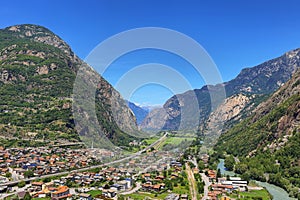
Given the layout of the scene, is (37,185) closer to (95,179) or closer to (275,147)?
(95,179)

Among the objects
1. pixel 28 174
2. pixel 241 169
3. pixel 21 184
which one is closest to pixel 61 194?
pixel 21 184

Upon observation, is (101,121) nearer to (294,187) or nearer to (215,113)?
(294,187)

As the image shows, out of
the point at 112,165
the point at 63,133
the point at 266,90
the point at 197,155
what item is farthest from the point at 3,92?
the point at 266,90

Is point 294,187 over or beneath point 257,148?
beneath

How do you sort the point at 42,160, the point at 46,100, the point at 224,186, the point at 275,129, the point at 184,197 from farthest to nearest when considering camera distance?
the point at 46,100 → the point at 275,129 → the point at 42,160 → the point at 224,186 → the point at 184,197

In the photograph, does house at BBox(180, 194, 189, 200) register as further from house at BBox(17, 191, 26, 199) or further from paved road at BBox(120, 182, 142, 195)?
house at BBox(17, 191, 26, 199)

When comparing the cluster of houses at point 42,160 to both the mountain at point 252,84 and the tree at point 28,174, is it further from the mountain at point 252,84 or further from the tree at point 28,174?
the mountain at point 252,84
